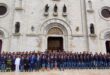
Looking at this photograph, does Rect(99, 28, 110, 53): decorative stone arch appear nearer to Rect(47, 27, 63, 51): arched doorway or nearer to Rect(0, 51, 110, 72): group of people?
Rect(47, 27, 63, 51): arched doorway

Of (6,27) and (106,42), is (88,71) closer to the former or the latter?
(106,42)

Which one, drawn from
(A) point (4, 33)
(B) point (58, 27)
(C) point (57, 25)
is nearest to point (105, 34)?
(B) point (58, 27)

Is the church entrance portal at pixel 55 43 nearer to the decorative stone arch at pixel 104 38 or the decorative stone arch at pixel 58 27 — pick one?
the decorative stone arch at pixel 58 27

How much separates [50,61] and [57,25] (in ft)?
26.5

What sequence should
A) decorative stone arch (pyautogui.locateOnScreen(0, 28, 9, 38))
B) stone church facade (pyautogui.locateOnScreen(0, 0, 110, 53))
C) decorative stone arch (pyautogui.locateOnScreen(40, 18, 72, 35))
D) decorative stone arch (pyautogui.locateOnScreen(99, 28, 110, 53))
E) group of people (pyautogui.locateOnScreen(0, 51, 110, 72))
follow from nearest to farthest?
group of people (pyautogui.locateOnScreen(0, 51, 110, 72))
stone church facade (pyautogui.locateOnScreen(0, 0, 110, 53))
decorative stone arch (pyautogui.locateOnScreen(0, 28, 9, 38))
decorative stone arch (pyautogui.locateOnScreen(99, 28, 110, 53))
decorative stone arch (pyautogui.locateOnScreen(40, 18, 72, 35))

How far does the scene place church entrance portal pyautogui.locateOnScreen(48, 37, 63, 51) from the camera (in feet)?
84.1

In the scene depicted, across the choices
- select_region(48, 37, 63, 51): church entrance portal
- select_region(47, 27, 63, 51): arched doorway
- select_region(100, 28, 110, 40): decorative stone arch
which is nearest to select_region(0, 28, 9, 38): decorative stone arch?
select_region(47, 27, 63, 51): arched doorway

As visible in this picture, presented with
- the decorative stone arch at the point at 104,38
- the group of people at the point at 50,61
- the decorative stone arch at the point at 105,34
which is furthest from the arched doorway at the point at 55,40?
the group of people at the point at 50,61

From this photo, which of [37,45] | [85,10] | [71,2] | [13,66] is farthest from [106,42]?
[13,66]

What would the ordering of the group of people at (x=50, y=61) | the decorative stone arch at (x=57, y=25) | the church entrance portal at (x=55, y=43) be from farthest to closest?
the church entrance portal at (x=55, y=43)
the decorative stone arch at (x=57, y=25)
the group of people at (x=50, y=61)

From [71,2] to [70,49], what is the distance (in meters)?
5.80

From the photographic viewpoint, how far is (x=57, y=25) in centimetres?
2588

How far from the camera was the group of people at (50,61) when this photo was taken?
18109 mm

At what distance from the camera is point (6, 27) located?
82.7ft
